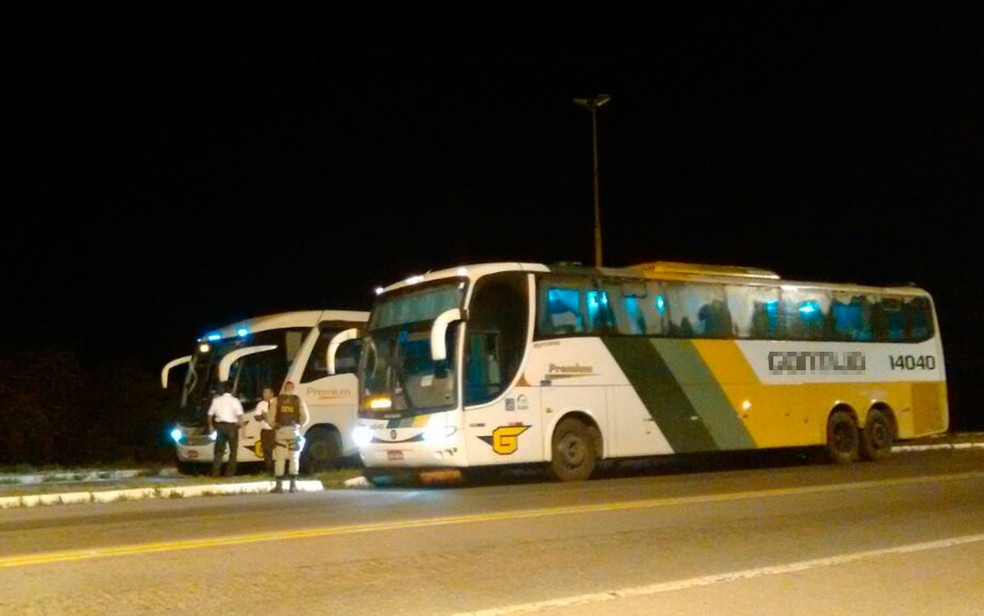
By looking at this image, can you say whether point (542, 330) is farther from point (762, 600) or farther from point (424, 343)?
point (762, 600)

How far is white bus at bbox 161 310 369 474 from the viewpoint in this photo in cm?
2133

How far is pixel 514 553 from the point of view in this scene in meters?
10.0

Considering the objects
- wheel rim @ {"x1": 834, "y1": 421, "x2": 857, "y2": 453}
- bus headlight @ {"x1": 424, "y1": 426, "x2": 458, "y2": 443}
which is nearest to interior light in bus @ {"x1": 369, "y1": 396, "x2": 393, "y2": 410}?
bus headlight @ {"x1": 424, "y1": 426, "x2": 458, "y2": 443}

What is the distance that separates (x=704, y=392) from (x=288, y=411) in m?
7.53

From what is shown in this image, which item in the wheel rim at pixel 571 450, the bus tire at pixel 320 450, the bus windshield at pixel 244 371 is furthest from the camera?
the bus tire at pixel 320 450

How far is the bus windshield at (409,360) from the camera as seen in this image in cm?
1722

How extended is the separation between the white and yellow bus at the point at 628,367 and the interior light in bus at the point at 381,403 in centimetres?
5

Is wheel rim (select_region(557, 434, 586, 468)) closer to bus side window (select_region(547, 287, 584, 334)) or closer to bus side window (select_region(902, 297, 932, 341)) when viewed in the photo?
bus side window (select_region(547, 287, 584, 334))

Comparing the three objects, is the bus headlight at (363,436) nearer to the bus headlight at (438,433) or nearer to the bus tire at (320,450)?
the bus headlight at (438,433)

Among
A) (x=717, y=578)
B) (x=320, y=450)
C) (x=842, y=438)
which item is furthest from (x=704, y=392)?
(x=717, y=578)

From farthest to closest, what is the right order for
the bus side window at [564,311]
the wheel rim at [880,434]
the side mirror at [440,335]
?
the wheel rim at [880,434]
the bus side window at [564,311]
the side mirror at [440,335]

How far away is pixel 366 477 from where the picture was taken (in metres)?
19.5

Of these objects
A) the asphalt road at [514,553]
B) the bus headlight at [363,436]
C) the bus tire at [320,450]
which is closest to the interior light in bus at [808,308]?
the asphalt road at [514,553]

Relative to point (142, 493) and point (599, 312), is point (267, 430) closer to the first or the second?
point (142, 493)
